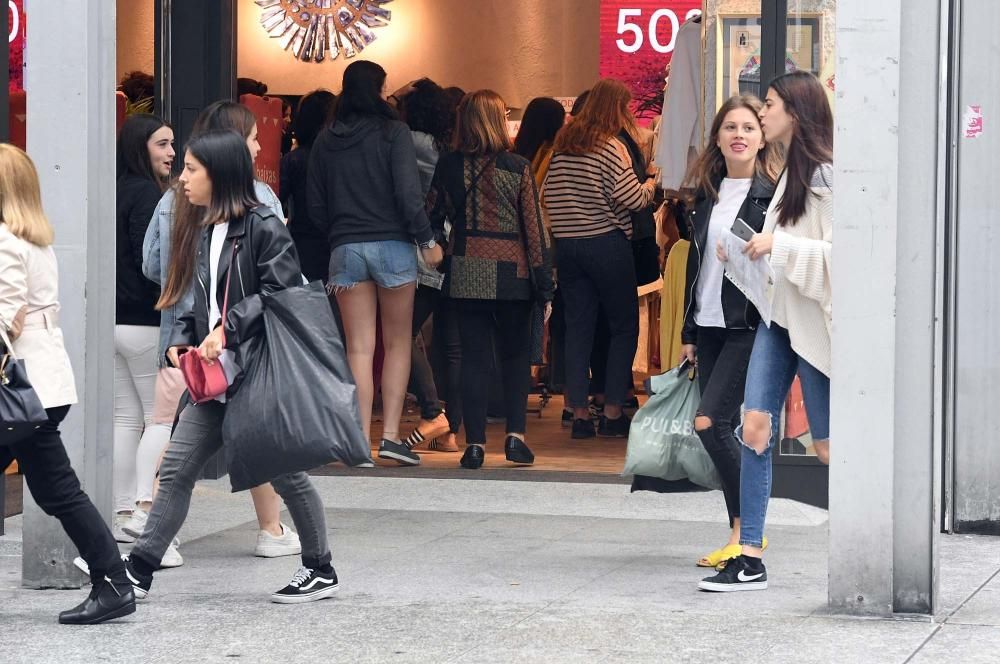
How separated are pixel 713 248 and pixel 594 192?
332cm

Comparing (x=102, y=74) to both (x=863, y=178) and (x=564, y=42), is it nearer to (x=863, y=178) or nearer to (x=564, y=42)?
(x=863, y=178)

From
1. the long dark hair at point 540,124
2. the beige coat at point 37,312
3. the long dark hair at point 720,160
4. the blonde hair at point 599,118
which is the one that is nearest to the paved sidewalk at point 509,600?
the beige coat at point 37,312

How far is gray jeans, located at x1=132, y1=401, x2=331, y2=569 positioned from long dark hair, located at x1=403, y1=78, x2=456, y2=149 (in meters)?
4.15

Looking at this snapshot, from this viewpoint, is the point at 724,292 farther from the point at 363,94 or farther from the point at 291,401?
the point at 363,94

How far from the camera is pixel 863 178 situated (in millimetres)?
5316

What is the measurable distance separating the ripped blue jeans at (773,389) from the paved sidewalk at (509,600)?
44 cm

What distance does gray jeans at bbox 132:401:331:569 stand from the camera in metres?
5.65

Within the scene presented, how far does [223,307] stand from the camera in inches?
225

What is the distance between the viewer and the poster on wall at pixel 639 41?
1423 centimetres

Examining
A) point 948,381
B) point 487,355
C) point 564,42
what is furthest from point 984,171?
point 564,42

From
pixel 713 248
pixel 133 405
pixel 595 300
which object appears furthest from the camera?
pixel 595 300

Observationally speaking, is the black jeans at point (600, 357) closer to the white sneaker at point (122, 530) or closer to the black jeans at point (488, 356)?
the black jeans at point (488, 356)

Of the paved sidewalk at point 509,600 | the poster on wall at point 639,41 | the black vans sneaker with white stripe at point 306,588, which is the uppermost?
the poster on wall at point 639,41

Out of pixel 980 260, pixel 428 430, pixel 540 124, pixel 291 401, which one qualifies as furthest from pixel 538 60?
pixel 291 401
